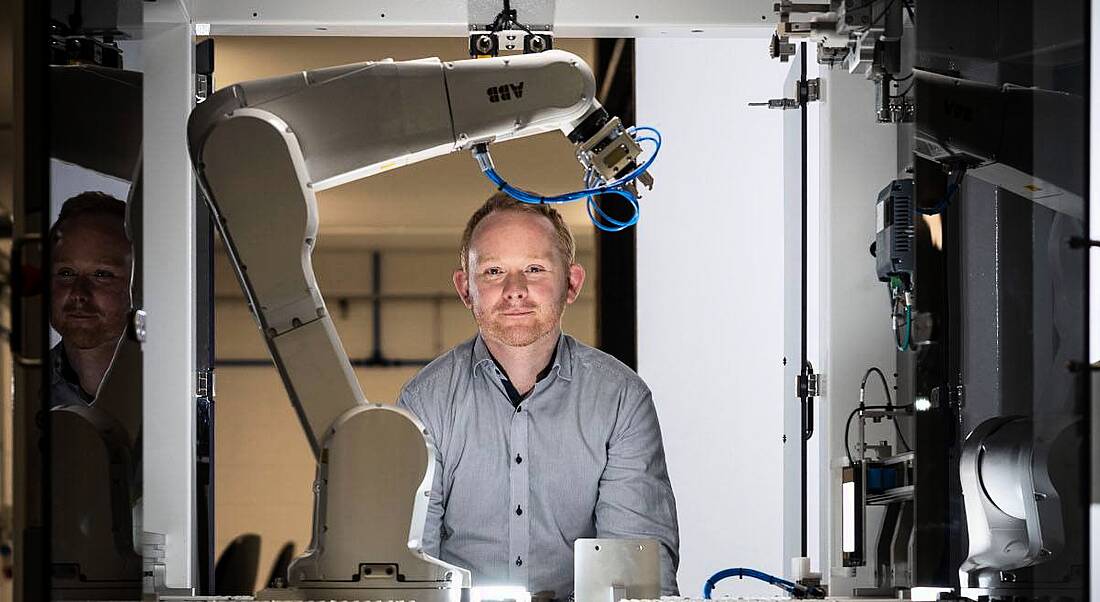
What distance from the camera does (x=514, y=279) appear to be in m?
3.33

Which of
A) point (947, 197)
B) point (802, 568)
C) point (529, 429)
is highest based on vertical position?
point (947, 197)

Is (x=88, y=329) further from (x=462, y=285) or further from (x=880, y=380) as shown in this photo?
(x=880, y=380)

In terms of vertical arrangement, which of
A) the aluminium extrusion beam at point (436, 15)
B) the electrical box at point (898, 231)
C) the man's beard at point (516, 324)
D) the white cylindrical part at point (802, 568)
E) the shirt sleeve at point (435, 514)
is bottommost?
the white cylindrical part at point (802, 568)

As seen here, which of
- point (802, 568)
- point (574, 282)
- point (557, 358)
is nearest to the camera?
point (802, 568)

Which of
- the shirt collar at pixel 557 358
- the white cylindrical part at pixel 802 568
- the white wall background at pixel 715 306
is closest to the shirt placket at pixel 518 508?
the shirt collar at pixel 557 358

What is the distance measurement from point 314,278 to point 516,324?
117 centimetres

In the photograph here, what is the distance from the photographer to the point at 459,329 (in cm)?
332

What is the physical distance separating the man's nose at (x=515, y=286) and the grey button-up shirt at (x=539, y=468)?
0.51 ft

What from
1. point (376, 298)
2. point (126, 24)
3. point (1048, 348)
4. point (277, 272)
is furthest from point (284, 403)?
point (1048, 348)

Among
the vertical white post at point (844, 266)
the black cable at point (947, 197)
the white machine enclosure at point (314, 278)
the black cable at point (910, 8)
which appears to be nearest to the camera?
the white machine enclosure at point (314, 278)

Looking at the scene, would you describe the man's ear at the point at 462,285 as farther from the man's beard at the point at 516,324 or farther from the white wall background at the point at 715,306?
the white wall background at the point at 715,306

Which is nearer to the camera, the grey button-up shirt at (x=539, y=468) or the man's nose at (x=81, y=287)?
the man's nose at (x=81, y=287)

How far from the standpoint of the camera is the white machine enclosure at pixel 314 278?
2129 mm

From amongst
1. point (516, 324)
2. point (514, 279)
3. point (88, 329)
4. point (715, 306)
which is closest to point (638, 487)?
point (516, 324)
